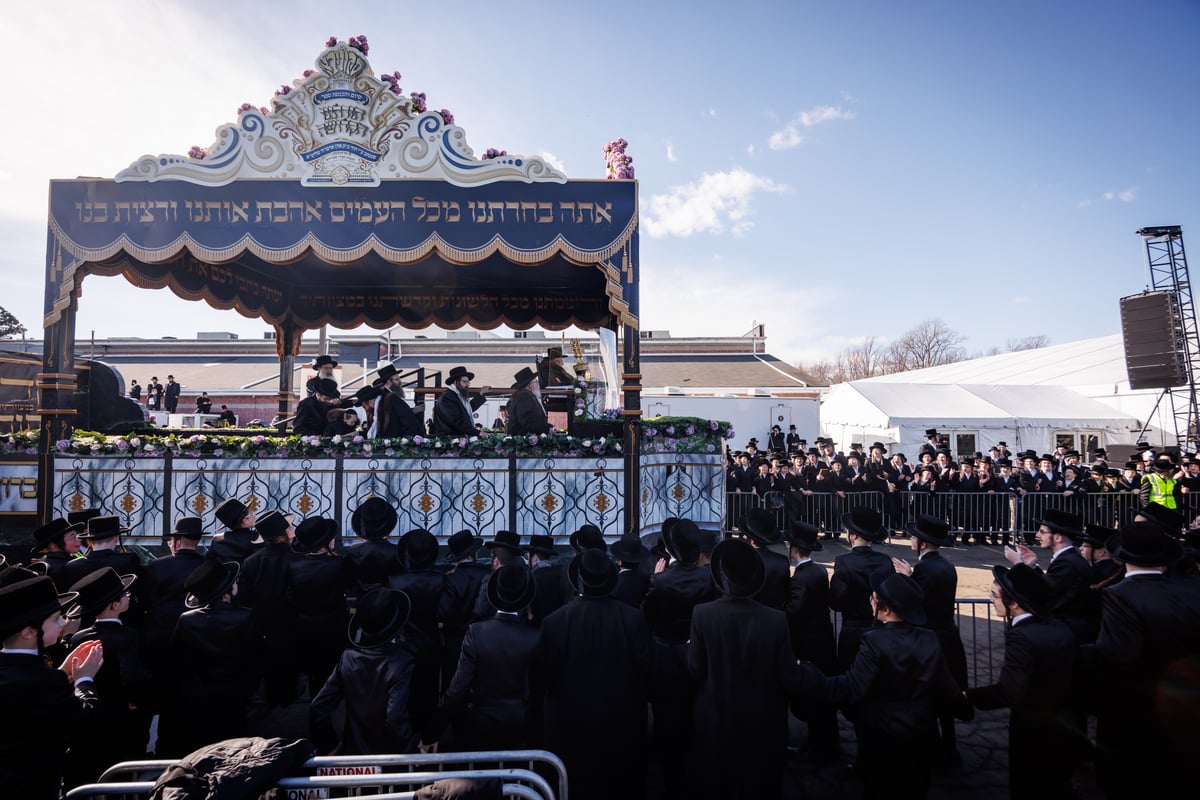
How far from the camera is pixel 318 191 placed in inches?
333

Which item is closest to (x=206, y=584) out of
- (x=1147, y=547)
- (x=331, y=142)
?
(x=1147, y=547)

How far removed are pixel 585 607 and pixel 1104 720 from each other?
11.9 ft

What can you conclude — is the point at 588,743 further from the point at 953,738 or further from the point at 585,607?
the point at 953,738

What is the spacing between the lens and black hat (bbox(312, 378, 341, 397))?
9206mm

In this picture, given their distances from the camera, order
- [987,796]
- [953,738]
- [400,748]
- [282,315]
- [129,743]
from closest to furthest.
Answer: [400,748] → [129,743] → [987,796] → [953,738] → [282,315]

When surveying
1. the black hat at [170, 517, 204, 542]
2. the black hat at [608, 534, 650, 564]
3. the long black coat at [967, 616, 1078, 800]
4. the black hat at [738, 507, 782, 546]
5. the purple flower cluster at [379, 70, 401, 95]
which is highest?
the purple flower cluster at [379, 70, 401, 95]

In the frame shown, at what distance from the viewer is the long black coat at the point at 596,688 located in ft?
11.3

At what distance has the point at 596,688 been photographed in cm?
343

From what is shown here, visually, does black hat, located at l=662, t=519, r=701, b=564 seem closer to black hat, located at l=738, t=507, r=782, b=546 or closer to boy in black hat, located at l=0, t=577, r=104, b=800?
black hat, located at l=738, t=507, r=782, b=546

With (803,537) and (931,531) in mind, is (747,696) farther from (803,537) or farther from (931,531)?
(931,531)

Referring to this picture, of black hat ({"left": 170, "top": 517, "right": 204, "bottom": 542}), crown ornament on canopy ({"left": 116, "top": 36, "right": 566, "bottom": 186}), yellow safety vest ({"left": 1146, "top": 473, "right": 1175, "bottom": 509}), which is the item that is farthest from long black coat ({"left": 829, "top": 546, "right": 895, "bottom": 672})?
yellow safety vest ({"left": 1146, "top": 473, "right": 1175, "bottom": 509})

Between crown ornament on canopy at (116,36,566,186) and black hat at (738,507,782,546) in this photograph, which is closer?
black hat at (738,507,782,546)

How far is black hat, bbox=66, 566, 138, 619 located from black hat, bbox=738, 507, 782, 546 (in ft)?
15.1

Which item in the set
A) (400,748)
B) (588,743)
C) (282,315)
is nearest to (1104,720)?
(588,743)
